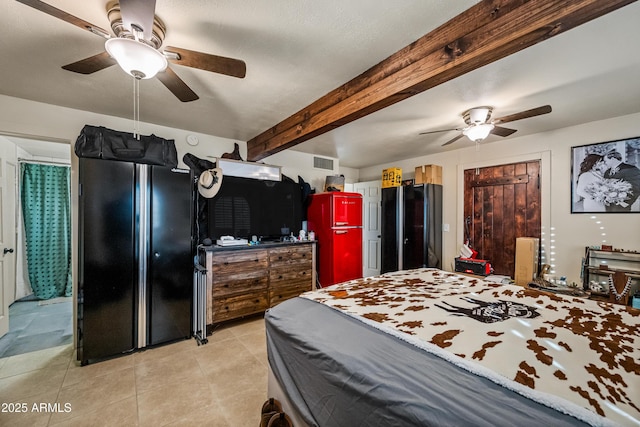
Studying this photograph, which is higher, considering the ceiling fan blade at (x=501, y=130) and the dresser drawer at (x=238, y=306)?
the ceiling fan blade at (x=501, y=130)

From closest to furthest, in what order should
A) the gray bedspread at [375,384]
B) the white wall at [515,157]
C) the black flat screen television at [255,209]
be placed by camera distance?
the gray bedspread at [375,384]
the white wall at [515,157]
the black flat screen television at [255,209]

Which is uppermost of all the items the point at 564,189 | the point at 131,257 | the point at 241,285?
the point at 564,189

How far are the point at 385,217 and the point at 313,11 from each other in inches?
148

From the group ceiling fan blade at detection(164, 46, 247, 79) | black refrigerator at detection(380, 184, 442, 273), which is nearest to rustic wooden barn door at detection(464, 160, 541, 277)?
black refrigerator at detection(380, 184, 442, 273)

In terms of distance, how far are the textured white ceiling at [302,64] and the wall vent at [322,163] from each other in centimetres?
154

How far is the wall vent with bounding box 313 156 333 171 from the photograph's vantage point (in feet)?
15.3

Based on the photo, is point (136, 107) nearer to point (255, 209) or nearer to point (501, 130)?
point (255, 209)

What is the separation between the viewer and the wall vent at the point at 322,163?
183 inches

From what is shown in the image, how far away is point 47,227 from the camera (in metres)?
4.10

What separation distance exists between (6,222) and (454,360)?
464 centimetres

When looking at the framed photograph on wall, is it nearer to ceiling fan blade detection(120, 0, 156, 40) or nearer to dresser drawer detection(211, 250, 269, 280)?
dresser drawer detection(211, 250, 269, 280)

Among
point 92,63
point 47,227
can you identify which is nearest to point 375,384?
point 92,63

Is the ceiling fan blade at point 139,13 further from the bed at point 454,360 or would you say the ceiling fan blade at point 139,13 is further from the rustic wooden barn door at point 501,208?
the rustic wooden barn door at point 501,208

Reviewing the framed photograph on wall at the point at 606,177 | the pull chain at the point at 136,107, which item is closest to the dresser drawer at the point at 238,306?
the pull chain at the point at 136,107
